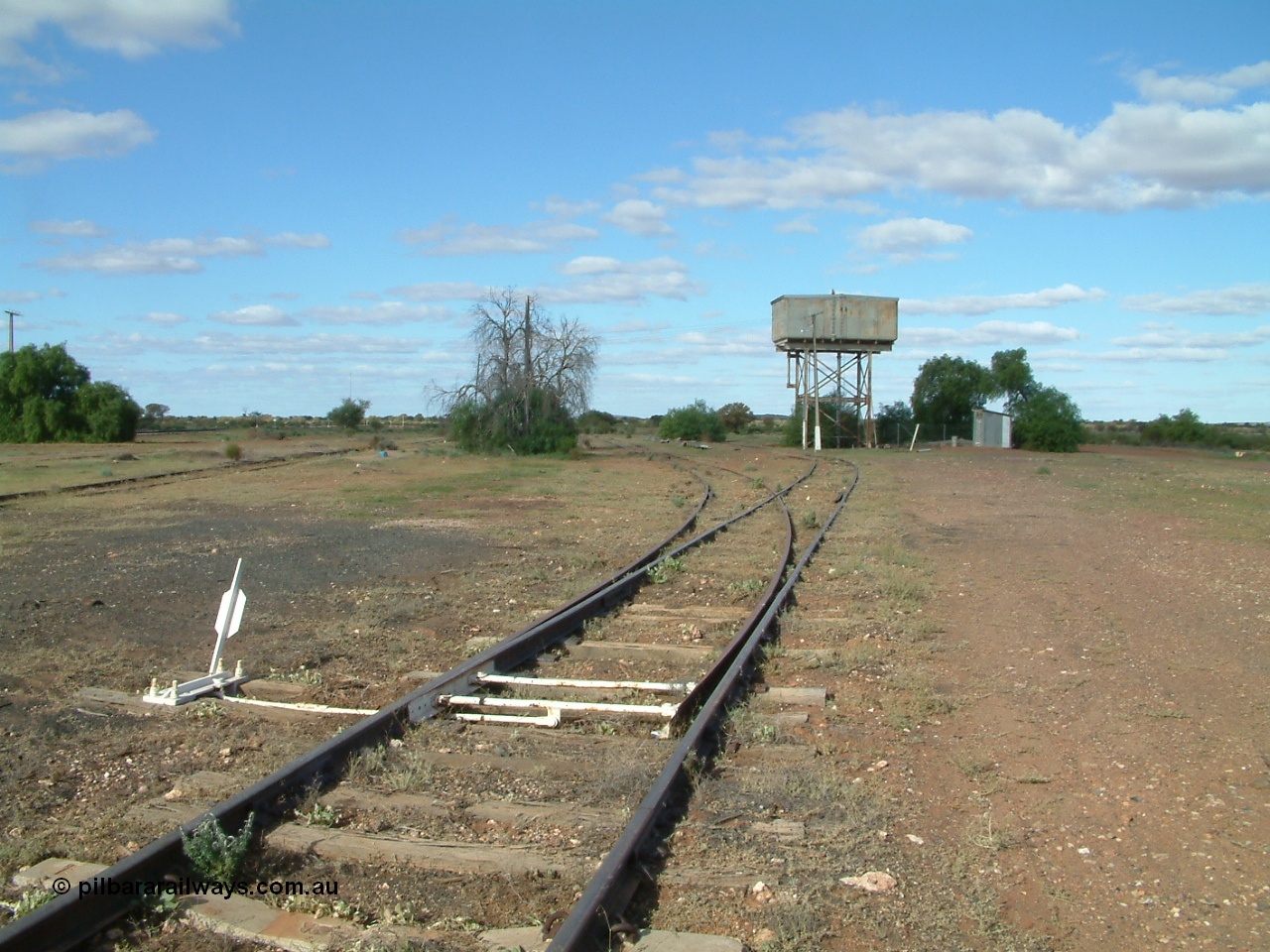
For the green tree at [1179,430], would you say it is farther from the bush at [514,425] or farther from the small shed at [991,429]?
the bush at [514,425]

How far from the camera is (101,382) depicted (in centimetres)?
6575

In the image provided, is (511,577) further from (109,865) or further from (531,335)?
(531,335)

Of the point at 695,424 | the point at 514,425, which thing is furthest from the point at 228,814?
the point at 695,424

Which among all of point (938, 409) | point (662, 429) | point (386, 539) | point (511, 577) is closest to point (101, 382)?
point (662, 429)

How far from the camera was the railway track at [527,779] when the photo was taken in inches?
159

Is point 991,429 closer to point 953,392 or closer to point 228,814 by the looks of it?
point 953,392

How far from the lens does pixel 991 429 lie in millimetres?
52906

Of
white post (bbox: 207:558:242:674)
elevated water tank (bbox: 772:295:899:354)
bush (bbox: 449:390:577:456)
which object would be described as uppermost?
elevated water tank (bbox: 772:295:899:354)

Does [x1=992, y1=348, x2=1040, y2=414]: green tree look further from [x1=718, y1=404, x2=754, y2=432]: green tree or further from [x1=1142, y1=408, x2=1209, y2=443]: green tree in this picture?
[x1=718, y1=404, x2=754, y2=432]: green tree

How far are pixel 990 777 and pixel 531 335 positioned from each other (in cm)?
3960

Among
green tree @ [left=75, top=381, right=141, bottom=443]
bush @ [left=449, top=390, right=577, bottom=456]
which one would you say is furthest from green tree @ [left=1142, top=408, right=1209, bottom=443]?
green tree @ [left=75, top=381, right=141, bottom=443]

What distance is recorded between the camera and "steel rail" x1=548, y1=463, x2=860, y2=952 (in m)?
3.66

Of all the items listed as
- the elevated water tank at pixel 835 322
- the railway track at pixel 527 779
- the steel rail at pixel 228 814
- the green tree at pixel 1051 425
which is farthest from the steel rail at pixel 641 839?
the elevated water tank at pixel 835 322

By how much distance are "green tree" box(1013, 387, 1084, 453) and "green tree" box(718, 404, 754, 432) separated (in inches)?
2010
